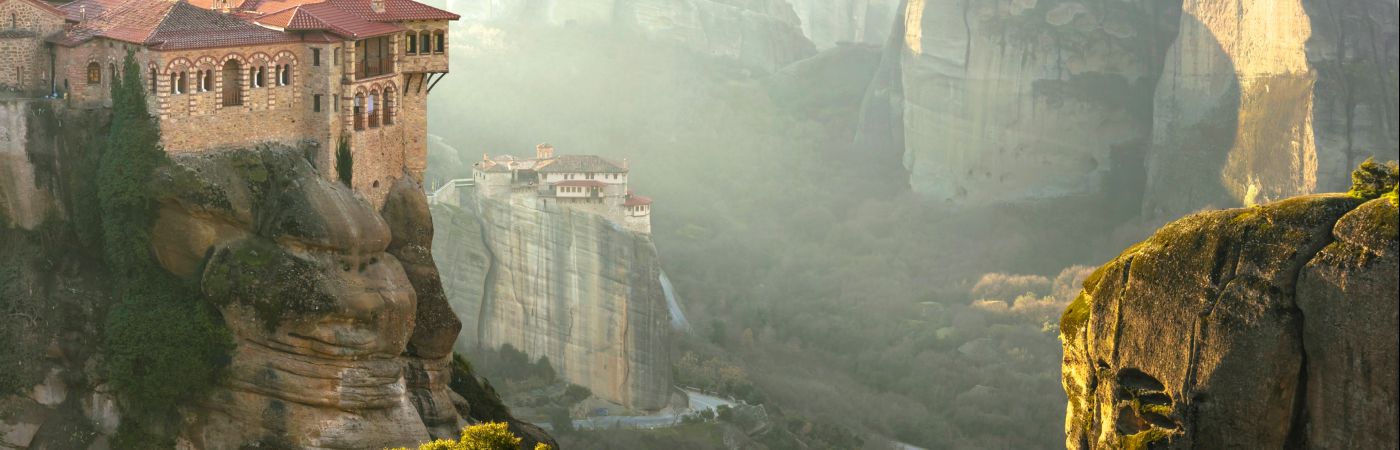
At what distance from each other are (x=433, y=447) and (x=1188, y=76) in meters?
64.0

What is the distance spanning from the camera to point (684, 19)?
122250mm

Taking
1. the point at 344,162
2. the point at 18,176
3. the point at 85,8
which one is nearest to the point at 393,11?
the point at 344,162

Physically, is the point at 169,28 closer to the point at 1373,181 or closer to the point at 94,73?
the point at 94,73

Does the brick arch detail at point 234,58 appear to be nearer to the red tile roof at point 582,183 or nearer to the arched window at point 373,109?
the arched window at point 373,109

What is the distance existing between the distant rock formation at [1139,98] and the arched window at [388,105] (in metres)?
41.8

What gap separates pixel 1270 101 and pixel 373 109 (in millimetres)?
46544

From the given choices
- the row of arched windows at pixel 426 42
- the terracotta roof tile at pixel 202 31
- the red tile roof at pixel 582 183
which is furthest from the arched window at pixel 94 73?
the red tile roof at pixel 582 183

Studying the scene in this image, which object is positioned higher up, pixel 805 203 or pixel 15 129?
pixel 15 129

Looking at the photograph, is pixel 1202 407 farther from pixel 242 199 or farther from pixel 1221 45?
pixel 1221 45

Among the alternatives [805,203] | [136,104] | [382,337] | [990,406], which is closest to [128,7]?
[136,104]

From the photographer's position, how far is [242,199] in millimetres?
41500

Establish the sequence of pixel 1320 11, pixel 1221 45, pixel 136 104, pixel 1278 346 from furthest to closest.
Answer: pixel 1221 45 → pixel 1320 11 → pixel 136 104 → pixel 1278 346

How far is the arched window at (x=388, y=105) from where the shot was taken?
4566cm

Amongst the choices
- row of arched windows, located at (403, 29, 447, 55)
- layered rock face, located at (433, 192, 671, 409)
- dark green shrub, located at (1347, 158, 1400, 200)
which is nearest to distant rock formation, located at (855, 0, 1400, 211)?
layered rock face, located at (433, 192, 671, 409)
